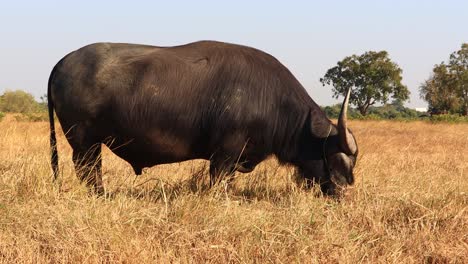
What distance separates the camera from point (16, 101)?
58.0 metres

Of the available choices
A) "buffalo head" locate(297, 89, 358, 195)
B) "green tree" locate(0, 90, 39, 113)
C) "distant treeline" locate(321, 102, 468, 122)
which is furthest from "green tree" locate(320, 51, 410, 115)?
"buffalo head" locate(297, 89, 358, 195)

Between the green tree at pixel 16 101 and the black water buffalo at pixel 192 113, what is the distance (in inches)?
2097

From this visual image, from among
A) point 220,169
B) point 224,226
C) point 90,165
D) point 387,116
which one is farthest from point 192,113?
point 387,116

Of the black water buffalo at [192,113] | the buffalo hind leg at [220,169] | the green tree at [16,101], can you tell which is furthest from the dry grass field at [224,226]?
the green tree at [16,101]

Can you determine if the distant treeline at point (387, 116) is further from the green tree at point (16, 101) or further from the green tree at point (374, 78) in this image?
the green tree at point (16, 101)

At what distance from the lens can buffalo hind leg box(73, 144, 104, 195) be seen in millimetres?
5461

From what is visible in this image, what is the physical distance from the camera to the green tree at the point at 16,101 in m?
55.6

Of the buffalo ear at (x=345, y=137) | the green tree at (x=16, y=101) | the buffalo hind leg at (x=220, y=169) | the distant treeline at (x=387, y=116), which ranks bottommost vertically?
the green tree at (x=16, y=101)

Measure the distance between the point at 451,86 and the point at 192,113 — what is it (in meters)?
60.4

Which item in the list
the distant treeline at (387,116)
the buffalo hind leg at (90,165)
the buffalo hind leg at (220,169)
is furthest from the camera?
the distant treeline at (387,116)

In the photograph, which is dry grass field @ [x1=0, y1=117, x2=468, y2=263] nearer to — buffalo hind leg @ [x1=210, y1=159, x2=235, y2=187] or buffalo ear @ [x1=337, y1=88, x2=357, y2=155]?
buffalo hind leg @ [x1=210, y1=159, x2=235, y2=187]

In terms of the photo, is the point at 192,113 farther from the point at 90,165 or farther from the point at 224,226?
the point at 224,226

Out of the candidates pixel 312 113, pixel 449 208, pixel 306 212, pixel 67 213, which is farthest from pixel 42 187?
pixel 449 208

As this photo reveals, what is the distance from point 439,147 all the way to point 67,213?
11.1m
